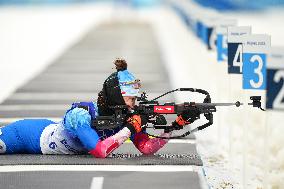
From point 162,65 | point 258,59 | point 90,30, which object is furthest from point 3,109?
point 90,30

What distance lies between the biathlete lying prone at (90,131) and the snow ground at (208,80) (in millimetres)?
1045

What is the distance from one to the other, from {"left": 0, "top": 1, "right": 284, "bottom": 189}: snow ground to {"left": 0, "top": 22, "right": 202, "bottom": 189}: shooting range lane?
397mm

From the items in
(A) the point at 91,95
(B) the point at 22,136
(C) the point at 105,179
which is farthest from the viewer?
→ (A) the point at 91,95

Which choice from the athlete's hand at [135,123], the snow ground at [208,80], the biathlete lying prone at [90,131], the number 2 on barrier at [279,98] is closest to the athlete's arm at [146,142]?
the biathlete lying prone at [90,131]

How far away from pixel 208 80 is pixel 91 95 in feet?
8.90

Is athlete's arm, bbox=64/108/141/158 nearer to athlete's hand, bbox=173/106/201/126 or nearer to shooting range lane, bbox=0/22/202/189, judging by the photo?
shooting range lane, bbox=0/22/202/189

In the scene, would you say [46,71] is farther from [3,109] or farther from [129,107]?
[129,107]

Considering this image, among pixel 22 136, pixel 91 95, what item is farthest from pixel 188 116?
pixel 91 95

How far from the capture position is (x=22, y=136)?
9.23 m

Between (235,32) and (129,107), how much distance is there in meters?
2.00

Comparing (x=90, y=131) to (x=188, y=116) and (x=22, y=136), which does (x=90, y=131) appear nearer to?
(x=22, y=136)

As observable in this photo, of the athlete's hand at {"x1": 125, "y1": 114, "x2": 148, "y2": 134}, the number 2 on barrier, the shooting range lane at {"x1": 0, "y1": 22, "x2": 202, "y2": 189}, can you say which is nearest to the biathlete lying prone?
the athlete's hand at {"x1": 125, "y1": 114, "x2": 148, "y2": 134}

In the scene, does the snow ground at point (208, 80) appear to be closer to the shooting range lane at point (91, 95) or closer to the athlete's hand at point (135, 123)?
the shooting range lane at point (91, 95)

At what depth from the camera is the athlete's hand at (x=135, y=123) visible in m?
8.68
